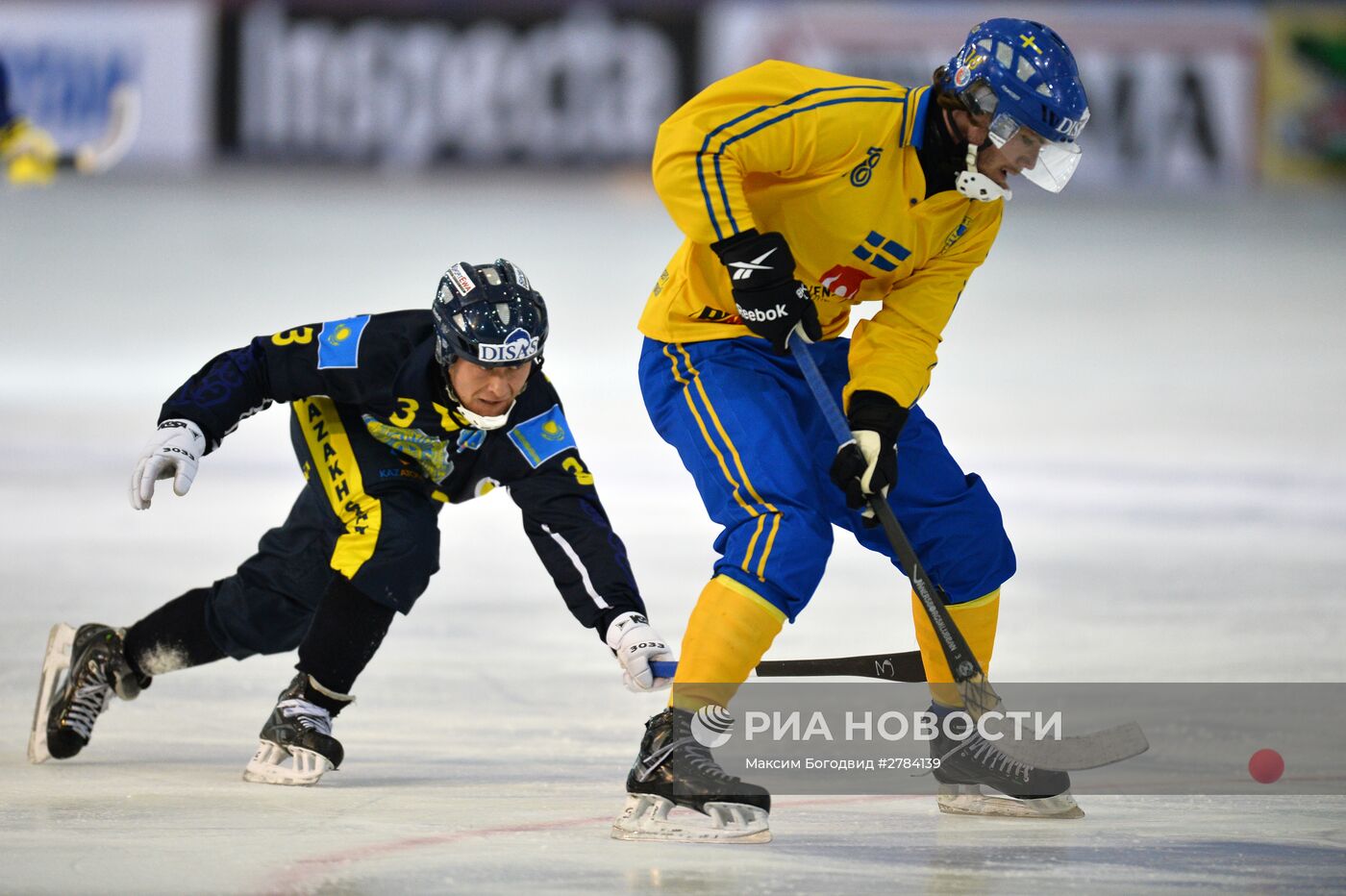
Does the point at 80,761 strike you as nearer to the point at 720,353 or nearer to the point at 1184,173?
the point at 720,353

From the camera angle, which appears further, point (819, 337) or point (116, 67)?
point (116, 67)

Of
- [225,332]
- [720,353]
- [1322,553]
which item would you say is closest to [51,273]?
[225,332]

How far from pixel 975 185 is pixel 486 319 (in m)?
1.02

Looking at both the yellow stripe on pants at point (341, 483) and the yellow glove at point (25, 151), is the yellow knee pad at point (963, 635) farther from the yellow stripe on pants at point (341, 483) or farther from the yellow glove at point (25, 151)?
the yellow glove at point (25, 151)

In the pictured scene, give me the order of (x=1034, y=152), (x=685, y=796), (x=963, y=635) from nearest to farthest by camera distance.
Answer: (x=685, y=796) → (x=1034, y=152) → (x=963, y=635)

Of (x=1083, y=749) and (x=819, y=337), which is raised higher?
(x=819, y=337)

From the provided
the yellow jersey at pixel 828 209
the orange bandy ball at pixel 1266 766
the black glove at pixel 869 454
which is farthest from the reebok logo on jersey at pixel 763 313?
the orange bandy ball at pixel 1266 766

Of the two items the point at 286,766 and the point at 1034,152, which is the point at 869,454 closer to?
the point at 1034,152

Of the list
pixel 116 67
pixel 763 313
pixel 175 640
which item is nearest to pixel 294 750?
pixel 175 640

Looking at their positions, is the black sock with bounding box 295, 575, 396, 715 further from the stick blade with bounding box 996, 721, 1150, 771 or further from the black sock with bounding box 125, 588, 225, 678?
the stick blade with bounding box 996, 721, 1150, 771

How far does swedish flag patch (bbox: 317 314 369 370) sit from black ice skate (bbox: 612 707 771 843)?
1100mm

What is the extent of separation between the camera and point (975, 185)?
4.06 metres

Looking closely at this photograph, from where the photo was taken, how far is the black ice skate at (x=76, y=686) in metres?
4.32

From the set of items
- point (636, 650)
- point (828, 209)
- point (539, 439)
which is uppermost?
point (828, 209)
